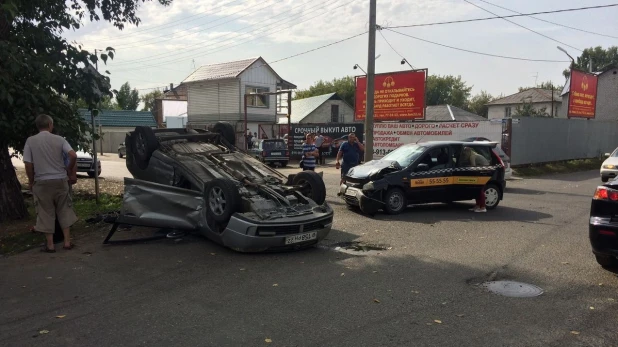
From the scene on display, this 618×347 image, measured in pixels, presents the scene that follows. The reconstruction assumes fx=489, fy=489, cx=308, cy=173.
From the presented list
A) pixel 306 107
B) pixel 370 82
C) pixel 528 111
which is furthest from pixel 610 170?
pixel 528 111

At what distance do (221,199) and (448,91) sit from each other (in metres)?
87.5

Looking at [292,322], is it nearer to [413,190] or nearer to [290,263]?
[290,263]

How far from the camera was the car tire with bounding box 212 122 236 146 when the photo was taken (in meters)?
9.66

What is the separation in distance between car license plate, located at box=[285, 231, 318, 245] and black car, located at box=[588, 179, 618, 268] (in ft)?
11.4

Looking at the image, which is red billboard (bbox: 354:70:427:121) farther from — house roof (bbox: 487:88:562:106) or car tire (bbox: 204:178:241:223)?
house roof (bbox: 487:88:562:106)

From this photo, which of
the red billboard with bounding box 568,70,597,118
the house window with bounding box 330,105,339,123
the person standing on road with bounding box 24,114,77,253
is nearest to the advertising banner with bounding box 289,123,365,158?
the red billboard with bounding box 568,70,597,118

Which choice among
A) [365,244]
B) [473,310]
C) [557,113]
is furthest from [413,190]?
[557,113]

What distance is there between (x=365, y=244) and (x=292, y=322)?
11.1 feet

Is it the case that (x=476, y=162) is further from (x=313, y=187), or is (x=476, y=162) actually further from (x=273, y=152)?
(x=273, y=152)

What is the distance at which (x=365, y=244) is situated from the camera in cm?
761

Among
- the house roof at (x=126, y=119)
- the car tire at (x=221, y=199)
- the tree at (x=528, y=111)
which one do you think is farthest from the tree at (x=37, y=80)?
the tree at (x=528, y=111)

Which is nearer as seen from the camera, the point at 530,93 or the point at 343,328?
the point at 343,328

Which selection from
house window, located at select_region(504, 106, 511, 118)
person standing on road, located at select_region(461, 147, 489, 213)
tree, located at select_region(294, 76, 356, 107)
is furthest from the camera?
tree, located at select_region(294, 76, 356, 107)

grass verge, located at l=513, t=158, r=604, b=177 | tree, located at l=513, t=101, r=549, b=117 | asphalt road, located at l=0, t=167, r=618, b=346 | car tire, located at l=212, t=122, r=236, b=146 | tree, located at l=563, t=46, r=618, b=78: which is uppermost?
tree, located at l=563, t=46, r=618, b=78
